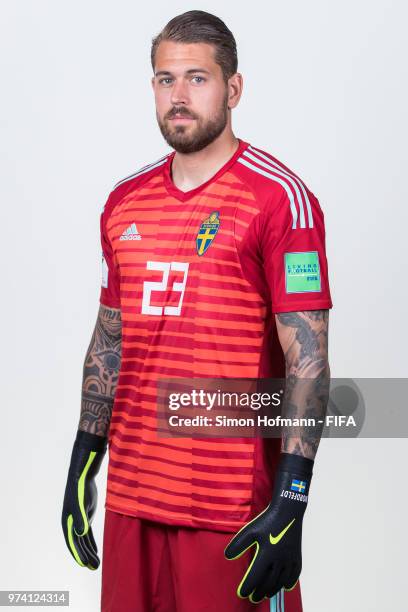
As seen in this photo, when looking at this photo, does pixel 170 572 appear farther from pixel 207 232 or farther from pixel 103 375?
pixel 207 232

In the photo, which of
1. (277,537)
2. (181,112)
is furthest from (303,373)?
(181,112)

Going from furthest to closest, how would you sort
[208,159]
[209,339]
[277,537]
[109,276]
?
[109,276]
[208,159]
[209,339]
[277,537]

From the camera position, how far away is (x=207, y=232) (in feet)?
12.1

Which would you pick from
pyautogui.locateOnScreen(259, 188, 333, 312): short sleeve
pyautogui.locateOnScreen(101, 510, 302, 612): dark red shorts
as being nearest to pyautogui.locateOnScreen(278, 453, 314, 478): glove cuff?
pyautogui.locateOnScreen(101, 510, 302, 612): dark red shorts

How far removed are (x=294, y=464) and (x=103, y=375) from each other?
70 cm

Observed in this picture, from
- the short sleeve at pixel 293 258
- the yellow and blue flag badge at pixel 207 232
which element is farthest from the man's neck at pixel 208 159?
the short sleeve at pixel 293 258

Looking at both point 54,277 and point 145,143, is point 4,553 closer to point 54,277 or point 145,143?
point 54,277

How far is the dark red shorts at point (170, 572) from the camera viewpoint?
3.66 metres

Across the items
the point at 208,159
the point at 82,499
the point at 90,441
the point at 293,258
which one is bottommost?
the point at 82,499

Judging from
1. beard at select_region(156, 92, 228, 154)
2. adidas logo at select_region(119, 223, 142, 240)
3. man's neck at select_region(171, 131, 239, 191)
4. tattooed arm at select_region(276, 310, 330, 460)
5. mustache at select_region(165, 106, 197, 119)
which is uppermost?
mustache at select_region(165, 106, 197, 119)

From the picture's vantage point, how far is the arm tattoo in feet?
13.2

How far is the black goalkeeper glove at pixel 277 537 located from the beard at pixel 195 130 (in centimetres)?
81

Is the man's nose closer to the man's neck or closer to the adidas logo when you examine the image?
the man's neck

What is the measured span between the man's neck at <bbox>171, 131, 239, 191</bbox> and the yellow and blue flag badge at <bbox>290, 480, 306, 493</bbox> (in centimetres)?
80
